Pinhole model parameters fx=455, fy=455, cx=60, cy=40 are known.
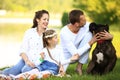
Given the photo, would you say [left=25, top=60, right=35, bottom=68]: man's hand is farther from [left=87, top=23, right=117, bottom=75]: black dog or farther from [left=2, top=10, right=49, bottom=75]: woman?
[left=87, top=23, right=117, bottom=75]: black dog

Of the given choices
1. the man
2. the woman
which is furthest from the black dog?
the woman

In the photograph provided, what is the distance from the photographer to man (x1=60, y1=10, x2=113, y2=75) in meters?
7.95

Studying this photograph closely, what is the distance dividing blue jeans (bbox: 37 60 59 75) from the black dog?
0.58 m

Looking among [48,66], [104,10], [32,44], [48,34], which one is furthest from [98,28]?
[104,10]

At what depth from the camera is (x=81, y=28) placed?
817cm

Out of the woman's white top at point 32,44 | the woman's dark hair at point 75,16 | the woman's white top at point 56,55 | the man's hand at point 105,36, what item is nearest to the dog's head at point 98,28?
the man's hand at point 105,36

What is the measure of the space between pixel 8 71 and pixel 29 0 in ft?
319

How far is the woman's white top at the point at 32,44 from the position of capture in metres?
8.10

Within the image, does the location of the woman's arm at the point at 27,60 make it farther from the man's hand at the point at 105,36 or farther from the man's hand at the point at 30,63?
the man's hand at the point at 105,36

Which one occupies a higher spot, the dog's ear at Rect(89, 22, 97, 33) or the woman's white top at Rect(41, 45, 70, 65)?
the dog's ear at Rect(89, 22, 97, 33)

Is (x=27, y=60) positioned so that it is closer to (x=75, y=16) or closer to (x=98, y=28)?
(x=75, y=16)

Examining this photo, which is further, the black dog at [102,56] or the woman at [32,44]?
the woman at [32,44]

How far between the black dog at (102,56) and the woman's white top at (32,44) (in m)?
0.96

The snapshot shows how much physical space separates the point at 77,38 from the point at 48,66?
76cm
